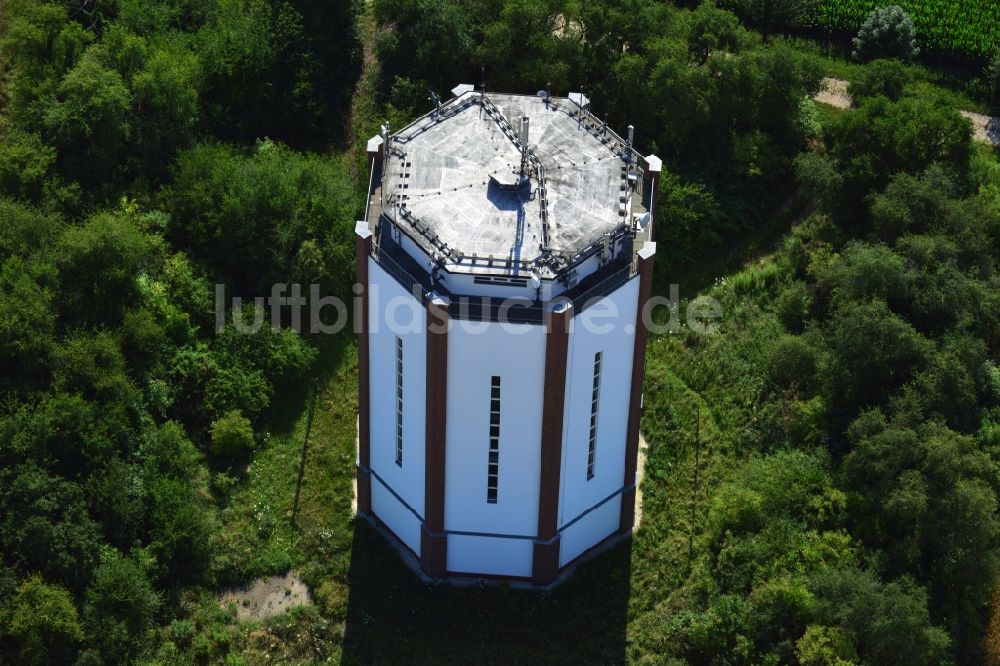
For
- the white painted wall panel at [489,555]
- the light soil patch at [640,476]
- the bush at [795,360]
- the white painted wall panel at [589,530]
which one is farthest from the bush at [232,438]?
the bush at [795,360]

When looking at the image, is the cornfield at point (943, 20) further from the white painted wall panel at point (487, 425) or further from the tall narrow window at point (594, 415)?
the white painted wall panel at point (487, 425)

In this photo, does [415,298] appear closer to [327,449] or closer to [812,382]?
[327,449]

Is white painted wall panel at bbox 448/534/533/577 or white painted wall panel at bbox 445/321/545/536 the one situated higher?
white painted wall panel at bbox 445/321/545/536

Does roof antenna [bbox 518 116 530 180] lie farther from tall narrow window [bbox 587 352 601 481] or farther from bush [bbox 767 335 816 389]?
bush [bbox 767 335 816 389]

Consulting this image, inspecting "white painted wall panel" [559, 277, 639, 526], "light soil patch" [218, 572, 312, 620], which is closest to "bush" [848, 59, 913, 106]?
"white painted wall panel" [559, 277, 639, 526]

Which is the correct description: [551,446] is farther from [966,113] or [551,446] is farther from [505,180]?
[966,113]
